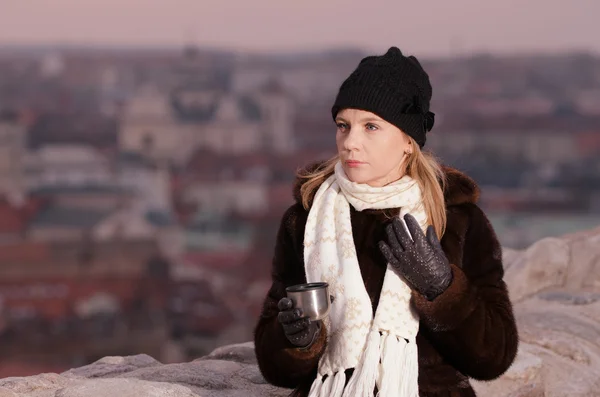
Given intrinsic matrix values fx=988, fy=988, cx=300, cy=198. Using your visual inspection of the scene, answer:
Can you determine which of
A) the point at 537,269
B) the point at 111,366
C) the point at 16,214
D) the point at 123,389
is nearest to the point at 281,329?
the point at 123,389

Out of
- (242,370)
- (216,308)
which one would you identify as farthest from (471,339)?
(216,308)

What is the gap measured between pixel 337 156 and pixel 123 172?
7497 cm

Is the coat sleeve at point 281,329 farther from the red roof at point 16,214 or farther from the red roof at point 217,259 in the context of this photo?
the red roof at point 16,214

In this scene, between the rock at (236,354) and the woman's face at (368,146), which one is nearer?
the woman's face at (368,146)

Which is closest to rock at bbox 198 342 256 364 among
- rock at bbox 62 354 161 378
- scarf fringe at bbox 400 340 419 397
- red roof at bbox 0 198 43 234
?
rock at bbox 62 354 161 378

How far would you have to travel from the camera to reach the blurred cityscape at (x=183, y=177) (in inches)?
2645

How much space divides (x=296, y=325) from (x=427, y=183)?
415 mm

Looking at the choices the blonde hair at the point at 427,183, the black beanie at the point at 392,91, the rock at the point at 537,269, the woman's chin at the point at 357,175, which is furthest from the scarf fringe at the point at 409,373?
the rock at the point at 537,269

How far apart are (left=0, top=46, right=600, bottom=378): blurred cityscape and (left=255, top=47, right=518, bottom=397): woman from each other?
57262 millimetres

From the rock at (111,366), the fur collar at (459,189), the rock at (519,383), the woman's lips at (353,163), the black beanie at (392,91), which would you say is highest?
the black beanie at (392,91)

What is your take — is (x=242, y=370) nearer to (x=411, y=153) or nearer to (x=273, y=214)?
(x=411, y=153)

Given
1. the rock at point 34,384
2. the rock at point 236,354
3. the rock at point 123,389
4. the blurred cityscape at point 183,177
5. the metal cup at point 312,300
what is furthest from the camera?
the blurred cityscape at point 183,177

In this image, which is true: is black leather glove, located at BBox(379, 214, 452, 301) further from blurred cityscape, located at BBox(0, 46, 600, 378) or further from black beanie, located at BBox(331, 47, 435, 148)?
blurred cityscape, located at BBox(0, 46, 600, 378)

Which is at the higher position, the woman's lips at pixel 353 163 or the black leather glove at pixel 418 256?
the woman's lips at pixel 353 163
